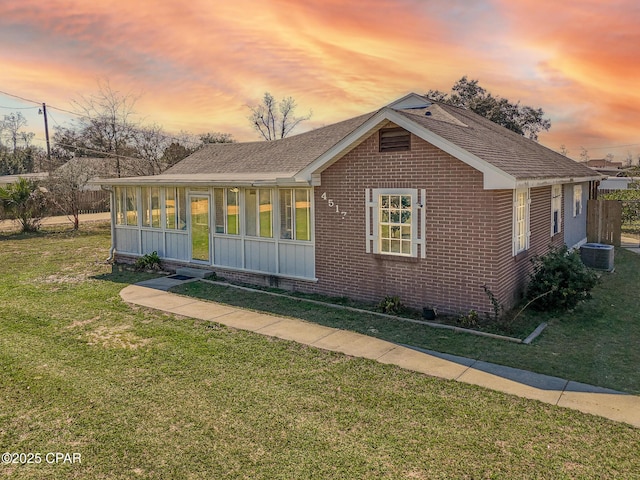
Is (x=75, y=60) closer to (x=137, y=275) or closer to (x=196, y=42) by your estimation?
(x=196, y=42)

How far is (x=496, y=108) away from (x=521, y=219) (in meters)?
28.8

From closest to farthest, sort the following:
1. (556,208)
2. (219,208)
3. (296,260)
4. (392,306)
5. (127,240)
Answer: (392,306)
(296,260)
(219,208)
(556,208)
(127,240)

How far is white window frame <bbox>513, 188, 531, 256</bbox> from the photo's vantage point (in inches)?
387

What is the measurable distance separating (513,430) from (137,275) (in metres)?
11.7

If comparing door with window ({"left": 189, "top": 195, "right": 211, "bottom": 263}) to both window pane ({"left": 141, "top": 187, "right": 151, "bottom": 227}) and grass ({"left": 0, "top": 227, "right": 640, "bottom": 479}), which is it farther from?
grass ({"left": 0, "top": 227, "right": 640, "bottom": 479})

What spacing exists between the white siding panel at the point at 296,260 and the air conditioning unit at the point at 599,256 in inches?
345

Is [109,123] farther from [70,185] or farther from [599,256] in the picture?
[599,256]

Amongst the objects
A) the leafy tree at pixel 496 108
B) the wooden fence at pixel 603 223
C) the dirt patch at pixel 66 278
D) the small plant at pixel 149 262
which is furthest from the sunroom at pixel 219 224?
the leafy tree at pixel 496 108

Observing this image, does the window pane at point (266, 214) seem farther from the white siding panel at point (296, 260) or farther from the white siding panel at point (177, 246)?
the white siding panel at point (177, 246)

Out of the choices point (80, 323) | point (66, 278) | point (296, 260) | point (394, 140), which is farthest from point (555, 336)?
point (66, 278)

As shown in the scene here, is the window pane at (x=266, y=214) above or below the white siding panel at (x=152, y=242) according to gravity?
above

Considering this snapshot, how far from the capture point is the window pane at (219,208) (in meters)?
13.4

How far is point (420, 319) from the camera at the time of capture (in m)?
9.38

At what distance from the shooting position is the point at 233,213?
1319cm
